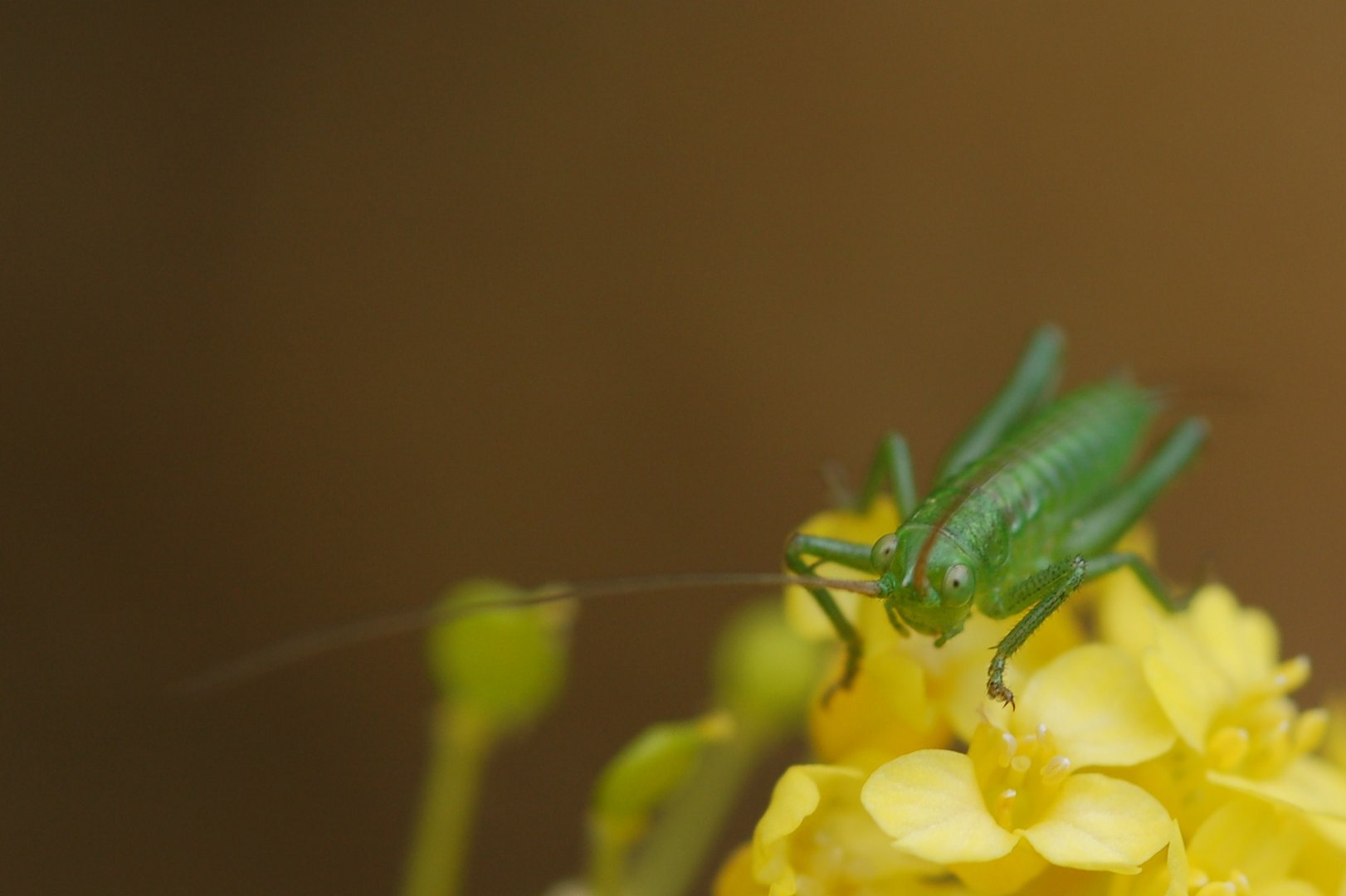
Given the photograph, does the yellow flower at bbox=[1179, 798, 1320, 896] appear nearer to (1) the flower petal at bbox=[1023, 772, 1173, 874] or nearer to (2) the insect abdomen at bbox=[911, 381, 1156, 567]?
(1) the flower petal at bbox=[1023, 772, 1173, 874]

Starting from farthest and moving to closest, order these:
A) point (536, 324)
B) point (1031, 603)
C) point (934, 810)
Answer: point (536, 324) < point (1031, 603) < point (934, 810)

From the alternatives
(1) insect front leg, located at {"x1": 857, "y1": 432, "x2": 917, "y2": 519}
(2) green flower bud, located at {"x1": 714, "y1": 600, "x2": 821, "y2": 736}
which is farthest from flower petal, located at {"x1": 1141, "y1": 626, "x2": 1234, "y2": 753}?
(2) green flower bud, located at {"x1": 714, "y1": 600, "x2": 821, "y2": 736}

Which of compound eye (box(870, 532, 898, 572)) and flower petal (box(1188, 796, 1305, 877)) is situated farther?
compound eye (box(870, 532, 898, 572))

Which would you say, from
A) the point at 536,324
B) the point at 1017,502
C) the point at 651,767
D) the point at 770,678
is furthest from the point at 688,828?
the point at 536,324

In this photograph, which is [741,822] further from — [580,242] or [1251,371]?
[1251,371]

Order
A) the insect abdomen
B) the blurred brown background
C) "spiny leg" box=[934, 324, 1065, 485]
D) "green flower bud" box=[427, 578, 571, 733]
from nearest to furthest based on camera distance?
the insect abdomen → "green flower bud" box=[427, 578, 571, 733] → "spiny leg" box=[934, 324, 1065, 485] → the blurred brown background

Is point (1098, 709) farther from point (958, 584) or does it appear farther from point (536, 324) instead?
point (536, 324)

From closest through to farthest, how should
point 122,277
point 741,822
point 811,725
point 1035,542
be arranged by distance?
point 811,725 → point 1035,542 → point 122,277 → point 741,822

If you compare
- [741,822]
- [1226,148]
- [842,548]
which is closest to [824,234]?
[1226,148]
